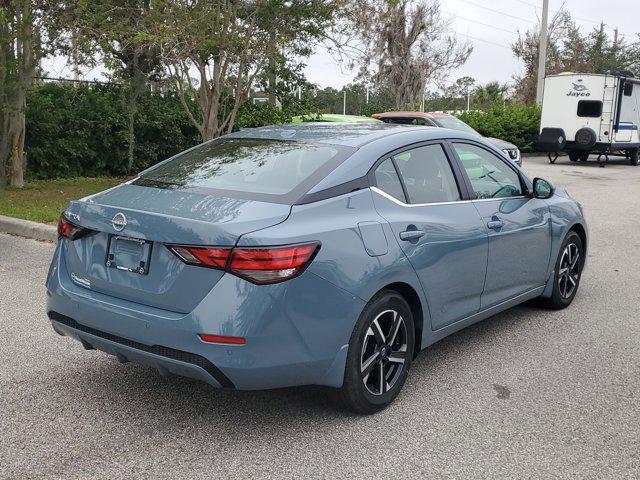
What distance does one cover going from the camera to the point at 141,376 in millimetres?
4445

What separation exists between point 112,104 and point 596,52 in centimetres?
4361

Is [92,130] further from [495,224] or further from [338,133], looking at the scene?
[495,224]

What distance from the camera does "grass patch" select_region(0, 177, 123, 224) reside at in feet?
33.3

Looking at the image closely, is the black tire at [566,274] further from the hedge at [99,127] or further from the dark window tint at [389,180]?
the hedge at [99,127]

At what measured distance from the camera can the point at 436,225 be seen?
431cm

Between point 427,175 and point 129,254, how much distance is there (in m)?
1.91

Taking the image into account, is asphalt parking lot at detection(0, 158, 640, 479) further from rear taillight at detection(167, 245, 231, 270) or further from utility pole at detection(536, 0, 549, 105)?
utility pole at detection(536, 0, 549, 105)

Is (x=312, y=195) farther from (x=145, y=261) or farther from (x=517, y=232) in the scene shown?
(x=517, y=232)

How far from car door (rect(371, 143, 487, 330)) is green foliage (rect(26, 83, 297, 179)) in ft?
37.3

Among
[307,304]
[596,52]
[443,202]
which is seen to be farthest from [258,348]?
[596,52]

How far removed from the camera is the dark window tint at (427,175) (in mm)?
4344

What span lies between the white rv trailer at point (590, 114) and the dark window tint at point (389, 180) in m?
20.0

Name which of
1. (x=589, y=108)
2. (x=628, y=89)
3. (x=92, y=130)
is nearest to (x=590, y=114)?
(x=589, y=108)

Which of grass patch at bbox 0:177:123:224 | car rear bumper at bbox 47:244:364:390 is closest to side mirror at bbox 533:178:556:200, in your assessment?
car rear bumper at bbox 47:244:364:390
